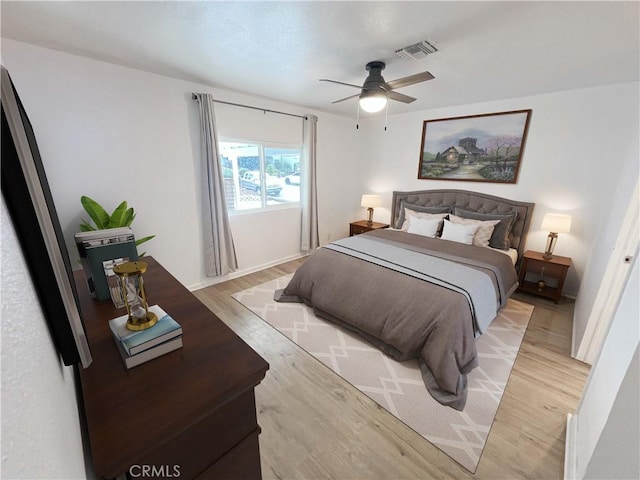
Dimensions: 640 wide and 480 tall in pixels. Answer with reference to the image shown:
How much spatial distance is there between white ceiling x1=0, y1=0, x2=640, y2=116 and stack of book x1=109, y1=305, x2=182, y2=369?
1.72 meters

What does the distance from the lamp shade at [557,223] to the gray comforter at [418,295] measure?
58 cm

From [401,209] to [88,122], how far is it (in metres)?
3.84

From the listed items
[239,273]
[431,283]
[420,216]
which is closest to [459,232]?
[420,216]

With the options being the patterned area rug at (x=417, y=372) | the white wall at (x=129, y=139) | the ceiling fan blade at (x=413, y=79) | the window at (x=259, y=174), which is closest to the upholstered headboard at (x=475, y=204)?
the patterned area rug at (x=417, y=372)

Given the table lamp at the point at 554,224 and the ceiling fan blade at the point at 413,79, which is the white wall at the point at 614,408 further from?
the table lamp at the point at 554,224

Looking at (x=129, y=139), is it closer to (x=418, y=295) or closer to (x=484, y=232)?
(x=418, y=295)

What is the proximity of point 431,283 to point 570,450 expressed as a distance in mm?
1169

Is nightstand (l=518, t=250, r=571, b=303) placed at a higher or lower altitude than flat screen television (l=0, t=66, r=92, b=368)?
lower

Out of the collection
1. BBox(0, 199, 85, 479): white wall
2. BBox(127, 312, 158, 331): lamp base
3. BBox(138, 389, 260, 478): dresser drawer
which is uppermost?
BBox(0, 199, 85, 479): white wall

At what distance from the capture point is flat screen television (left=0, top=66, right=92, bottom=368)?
43cm

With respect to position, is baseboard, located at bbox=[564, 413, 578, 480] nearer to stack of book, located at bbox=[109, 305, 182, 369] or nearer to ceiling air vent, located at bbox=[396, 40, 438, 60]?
stack of book, located at bbox=[109, 305, 182, 369]

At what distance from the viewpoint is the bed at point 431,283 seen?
1937mm

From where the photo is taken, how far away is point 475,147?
3604 mm

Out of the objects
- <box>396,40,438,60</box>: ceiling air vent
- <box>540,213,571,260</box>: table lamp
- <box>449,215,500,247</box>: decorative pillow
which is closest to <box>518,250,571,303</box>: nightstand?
<box>540,213,571,260</box>: table lamp
